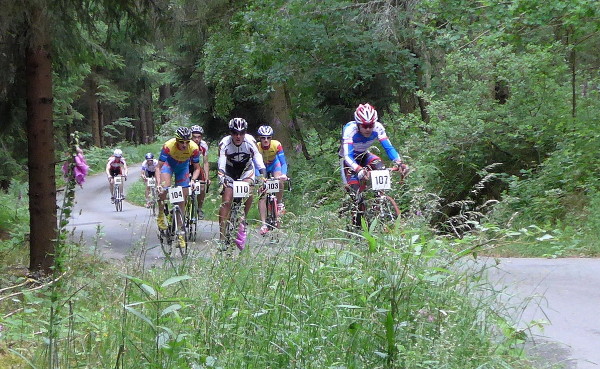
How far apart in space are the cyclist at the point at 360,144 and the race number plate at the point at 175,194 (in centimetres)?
279

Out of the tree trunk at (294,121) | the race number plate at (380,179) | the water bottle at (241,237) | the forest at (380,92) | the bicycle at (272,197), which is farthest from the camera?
the tree trunk at (294,121)

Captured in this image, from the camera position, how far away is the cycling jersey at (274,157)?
543 inches

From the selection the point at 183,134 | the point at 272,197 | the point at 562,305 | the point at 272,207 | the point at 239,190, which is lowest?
the point at 562,305

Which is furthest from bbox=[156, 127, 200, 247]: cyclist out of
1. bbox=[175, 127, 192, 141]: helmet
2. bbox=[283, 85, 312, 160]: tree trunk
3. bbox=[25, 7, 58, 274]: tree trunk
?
bbox=[283, 85, 312, 160]: tree trunk

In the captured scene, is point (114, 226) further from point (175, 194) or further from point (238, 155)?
point (238, 155)

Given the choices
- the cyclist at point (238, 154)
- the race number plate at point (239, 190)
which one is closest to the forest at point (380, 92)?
the race number plate at point (239, 190)

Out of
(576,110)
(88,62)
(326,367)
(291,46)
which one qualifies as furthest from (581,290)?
(291,46)

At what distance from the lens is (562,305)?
663 centimetres

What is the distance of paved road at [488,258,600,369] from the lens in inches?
206

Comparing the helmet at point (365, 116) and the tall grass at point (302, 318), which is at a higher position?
the helmet at point (365, 116)

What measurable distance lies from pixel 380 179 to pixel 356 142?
1.24m

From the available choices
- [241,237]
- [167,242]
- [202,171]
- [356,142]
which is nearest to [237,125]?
[356,142]

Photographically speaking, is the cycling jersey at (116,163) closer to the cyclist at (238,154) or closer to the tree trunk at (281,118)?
the tree trunk at (281,118)

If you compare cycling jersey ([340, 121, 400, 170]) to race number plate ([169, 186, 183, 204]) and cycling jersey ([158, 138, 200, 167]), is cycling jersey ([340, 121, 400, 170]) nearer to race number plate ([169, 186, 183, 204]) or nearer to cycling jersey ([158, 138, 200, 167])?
race number plate ([169, 186, 183, 204])
